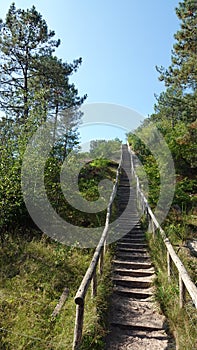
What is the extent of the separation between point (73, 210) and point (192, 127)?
6699 mm

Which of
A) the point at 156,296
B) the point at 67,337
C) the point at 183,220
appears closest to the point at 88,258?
the point at 156,296

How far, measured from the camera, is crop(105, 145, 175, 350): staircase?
4.45 meters

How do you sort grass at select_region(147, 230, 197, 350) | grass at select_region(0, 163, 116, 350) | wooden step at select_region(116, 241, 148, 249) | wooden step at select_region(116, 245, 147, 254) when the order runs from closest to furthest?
grass at select_region(147, 230, 197, 350) → grass at select_region(0, 163, 116, 350) → wooden step at select_region(116, 245, 147, 254) → wooden step at select_region(116, 241, 148, 249)

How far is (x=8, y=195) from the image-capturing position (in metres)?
8.02

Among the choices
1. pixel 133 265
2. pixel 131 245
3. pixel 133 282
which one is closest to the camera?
pixel 133 282

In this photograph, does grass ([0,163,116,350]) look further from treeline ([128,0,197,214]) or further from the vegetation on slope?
treeline ([128,0,197,214])

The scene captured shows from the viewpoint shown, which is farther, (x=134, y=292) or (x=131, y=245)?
(x=131, y=245)

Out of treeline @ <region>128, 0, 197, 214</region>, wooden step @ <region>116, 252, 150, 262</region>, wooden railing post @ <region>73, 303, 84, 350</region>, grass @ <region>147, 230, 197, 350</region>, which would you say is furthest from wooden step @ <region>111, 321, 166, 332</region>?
treeline @ <region>128, 0, 197, 214</region>

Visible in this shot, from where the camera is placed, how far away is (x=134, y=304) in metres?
5.63

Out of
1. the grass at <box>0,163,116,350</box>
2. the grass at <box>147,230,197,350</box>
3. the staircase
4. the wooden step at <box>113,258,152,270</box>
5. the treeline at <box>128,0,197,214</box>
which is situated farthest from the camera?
the treeline at <box>128,0,197,214</box>

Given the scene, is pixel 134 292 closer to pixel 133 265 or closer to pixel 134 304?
pixel 134 304

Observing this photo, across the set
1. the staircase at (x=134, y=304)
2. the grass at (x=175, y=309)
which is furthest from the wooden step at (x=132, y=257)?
the grass at (x=175, y=309)

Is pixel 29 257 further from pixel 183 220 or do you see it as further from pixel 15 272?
pixel 183 220

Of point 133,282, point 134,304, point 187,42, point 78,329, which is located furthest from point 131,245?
point 187,42
